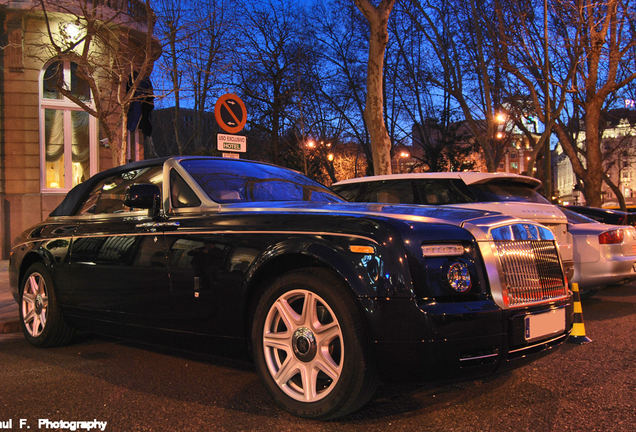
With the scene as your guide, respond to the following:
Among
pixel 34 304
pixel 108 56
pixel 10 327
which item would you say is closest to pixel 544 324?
pixel 34 304

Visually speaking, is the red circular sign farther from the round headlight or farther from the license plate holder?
the license plate holder

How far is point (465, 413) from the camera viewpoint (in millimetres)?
3082

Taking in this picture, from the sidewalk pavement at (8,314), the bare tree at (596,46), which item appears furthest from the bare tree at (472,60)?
the sidewalk pavement at (8,314)

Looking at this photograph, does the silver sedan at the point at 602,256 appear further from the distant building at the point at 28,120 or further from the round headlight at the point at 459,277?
the distant building at the point at 28,120

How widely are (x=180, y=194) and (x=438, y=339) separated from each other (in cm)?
223

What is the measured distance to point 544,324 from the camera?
312cm

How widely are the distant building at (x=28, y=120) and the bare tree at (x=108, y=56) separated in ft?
1.28

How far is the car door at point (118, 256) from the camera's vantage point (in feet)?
12.7

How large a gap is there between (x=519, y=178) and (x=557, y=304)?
386cm

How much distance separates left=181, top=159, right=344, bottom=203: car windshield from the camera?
158 inches

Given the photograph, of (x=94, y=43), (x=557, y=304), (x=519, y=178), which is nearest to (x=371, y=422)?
(x=557, y=304)

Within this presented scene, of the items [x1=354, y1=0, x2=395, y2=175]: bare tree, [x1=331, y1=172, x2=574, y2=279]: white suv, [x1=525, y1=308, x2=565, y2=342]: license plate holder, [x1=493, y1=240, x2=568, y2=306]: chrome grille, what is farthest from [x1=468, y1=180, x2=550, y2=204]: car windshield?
[x1=354, y1=0, x2=395, y2=175]: bare tree

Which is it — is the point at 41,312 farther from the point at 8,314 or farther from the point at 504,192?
the point at 504,192

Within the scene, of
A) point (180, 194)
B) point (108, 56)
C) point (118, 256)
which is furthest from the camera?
point (108, 56)
